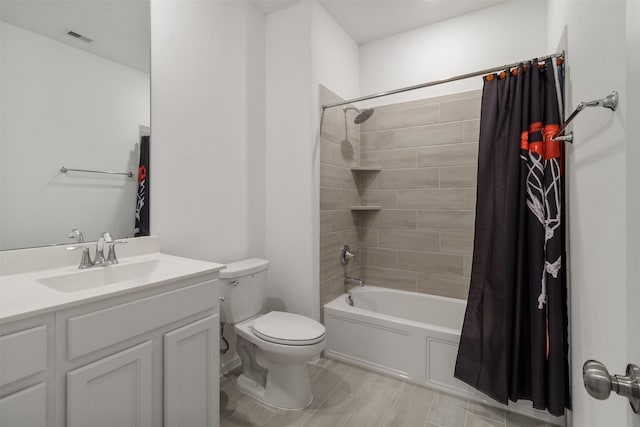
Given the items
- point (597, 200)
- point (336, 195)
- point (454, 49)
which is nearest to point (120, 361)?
point (597, 200)

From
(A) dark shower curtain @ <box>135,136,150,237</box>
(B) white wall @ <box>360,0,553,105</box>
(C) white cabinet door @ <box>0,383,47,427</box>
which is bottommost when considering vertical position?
(C) white cabinet door @ <box>0,383,47,427</box>

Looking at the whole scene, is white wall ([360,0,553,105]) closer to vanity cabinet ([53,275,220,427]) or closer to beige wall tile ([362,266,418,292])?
beige wall tile ([362,266,418,292])

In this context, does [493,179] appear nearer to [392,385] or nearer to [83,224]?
[392,385]

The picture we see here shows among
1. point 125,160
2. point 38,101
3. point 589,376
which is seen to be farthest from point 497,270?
point 38,101

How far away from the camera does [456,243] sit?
8.11ft

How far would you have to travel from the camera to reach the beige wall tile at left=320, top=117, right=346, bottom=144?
2371 millimetres

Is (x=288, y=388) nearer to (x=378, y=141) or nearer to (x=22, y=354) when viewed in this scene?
(x=22, y=354)

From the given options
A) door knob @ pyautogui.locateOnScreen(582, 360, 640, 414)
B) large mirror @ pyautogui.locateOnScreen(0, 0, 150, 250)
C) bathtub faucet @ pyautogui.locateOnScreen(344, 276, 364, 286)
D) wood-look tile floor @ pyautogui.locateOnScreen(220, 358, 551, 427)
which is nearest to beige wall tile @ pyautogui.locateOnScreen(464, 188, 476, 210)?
bathtub faucet @ pyautogui.locateOnScreen(344, 276, 364, 286)

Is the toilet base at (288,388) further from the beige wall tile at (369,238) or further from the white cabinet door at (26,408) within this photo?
the beige wall tile at (369,238)

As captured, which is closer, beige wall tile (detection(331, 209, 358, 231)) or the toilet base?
the toilet base

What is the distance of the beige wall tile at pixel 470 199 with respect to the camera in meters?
2.41

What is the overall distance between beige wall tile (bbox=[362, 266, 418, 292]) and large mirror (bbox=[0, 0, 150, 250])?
2009 mm

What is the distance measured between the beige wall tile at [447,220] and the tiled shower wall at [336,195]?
623mm

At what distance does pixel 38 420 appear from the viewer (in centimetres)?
86
